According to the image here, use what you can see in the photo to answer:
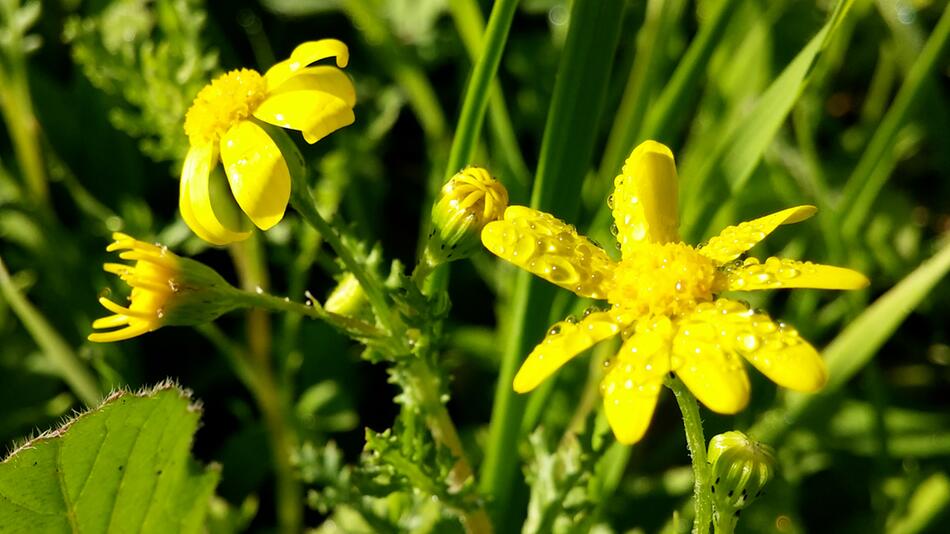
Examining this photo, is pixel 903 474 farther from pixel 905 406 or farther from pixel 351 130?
pixel 351 130

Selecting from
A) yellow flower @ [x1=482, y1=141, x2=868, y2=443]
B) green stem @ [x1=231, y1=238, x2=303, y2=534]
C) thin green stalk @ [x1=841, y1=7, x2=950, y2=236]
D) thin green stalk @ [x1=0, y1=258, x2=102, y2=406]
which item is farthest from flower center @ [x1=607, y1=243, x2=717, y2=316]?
thin green stalk @ [x1=0, y1=258, x2=102, y2=406]

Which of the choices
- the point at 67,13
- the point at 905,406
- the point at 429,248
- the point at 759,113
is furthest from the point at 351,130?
the point at 905,406

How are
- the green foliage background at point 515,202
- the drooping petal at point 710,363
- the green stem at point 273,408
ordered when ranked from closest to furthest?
1. the drooping petal at point 710,363
2. the green foliage background at point 515,202
3. the green stem at point 273,408

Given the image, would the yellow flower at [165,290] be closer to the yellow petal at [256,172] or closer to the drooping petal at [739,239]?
the yellow petal at [256,172]

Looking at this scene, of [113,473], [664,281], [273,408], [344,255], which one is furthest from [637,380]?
[273,408]

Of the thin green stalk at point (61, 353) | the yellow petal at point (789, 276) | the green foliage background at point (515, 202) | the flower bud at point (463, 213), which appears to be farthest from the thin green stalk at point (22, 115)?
the yellow petal at point (789, 276)

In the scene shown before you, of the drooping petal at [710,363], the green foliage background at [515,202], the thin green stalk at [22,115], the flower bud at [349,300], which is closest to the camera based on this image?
the drooping petal at [710,363]
